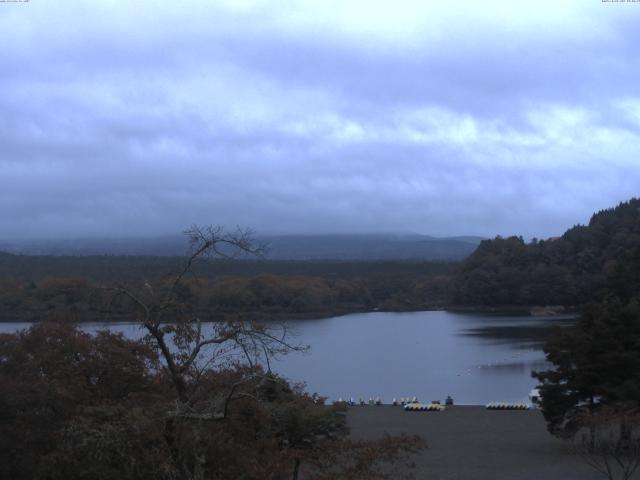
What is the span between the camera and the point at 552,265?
2854 inches

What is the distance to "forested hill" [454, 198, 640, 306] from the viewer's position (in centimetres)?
6881

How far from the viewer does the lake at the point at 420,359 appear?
3047cm

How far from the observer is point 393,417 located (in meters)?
22.7

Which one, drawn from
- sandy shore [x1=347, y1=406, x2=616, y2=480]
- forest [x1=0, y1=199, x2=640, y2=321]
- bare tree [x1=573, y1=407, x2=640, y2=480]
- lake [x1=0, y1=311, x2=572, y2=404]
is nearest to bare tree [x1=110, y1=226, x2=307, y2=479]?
bare tree [x1=573, y1=407, x2=640, y2=480]

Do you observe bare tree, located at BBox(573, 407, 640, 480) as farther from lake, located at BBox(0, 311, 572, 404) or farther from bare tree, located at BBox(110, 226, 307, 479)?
lake, located at BBox(0, 311, 572, 404)

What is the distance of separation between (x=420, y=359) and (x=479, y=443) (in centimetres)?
2220

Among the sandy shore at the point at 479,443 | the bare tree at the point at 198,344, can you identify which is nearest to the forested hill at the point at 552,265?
the sandy shore at the point at 479,443

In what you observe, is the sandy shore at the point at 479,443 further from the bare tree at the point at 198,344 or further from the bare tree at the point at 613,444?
the bare tree at the point at 198,344

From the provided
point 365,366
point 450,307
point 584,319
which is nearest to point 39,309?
point 365,366

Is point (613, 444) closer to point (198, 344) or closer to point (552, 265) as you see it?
point (198, 344)

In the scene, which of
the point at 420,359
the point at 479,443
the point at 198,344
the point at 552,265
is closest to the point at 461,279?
the point at 552,265

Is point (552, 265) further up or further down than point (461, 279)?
further up

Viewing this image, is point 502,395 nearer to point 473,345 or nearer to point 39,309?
point 473,345

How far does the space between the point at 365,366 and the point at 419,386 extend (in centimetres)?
596
